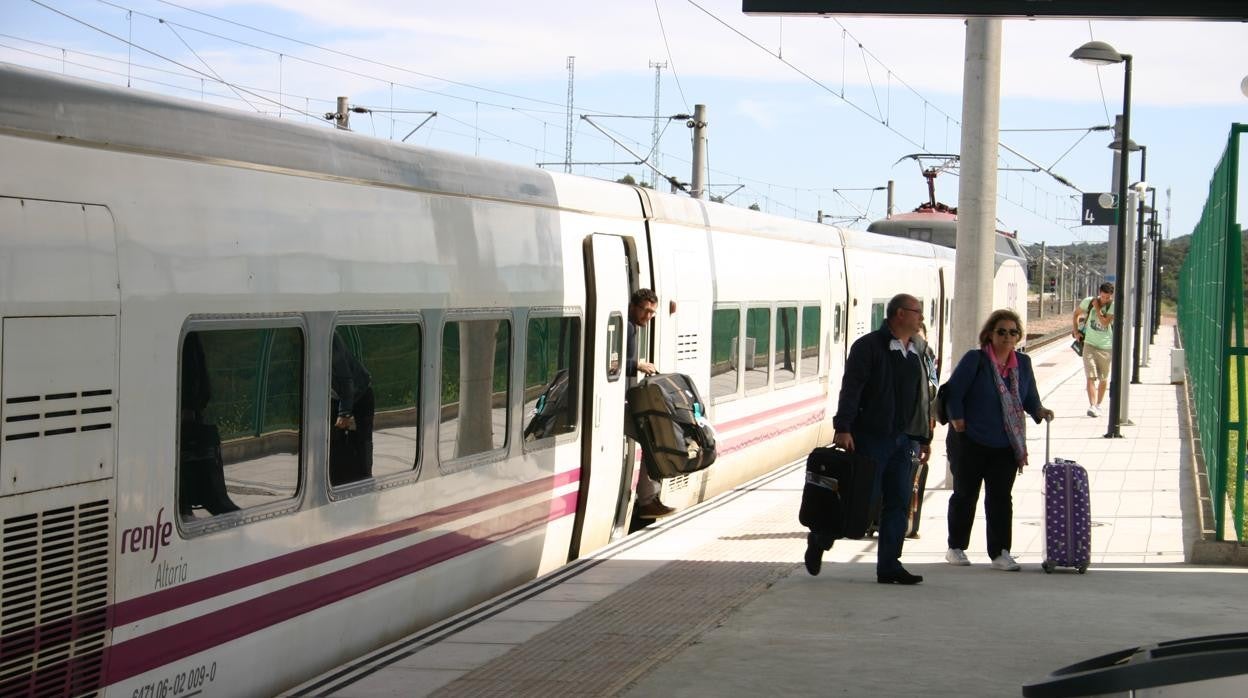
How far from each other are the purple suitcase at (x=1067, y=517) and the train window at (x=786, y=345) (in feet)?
23.8

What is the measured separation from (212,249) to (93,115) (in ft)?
2.56

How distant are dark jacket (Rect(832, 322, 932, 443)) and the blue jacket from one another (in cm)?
61

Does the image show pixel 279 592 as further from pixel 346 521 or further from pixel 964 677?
pixel 964 677

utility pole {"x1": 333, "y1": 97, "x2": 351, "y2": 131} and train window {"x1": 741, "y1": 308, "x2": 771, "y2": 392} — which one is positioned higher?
utility pole {"x1": 333, "y1": 97, "x2": 351, "y2": 131}

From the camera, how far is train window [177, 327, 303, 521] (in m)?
5.96

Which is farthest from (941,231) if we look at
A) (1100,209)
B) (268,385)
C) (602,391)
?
(268,385)

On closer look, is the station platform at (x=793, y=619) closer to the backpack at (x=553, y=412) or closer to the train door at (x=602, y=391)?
the train door at (x=602, y=391)

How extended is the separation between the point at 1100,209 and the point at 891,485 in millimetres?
14361

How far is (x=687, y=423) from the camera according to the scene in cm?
1127

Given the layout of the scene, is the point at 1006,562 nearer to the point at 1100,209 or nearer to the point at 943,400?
the point at 943,400

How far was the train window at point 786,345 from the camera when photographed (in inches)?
677

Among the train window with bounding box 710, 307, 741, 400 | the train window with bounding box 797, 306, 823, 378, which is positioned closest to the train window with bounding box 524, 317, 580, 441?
the train window with bounding box 710, 307, 741, 400

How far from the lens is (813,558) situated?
9.45 m

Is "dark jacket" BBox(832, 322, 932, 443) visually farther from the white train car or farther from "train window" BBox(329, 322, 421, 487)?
the white train car
